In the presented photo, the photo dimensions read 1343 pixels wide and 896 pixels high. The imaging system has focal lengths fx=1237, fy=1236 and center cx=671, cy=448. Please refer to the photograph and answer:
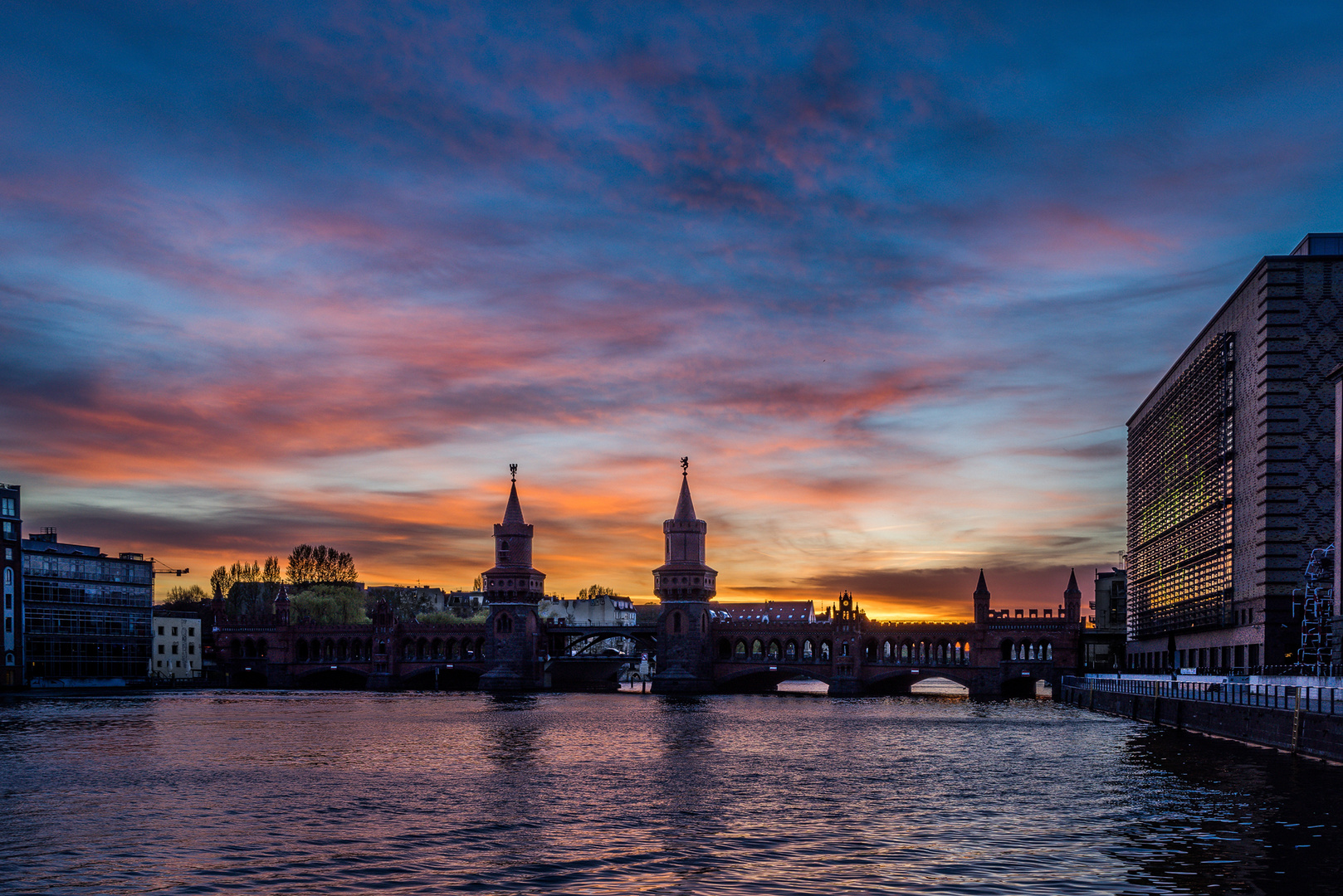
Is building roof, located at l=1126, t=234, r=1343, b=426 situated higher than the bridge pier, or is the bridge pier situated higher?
building roof, located at l=1126, t=234, r=1343, b=426

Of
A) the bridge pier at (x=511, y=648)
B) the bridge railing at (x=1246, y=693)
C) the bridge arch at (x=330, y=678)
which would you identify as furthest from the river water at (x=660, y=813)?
the bridge arch at (x=330, y=678)

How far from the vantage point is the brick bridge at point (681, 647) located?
16062 centimetres

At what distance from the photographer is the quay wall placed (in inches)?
2078

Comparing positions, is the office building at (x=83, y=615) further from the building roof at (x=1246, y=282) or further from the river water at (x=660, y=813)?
the building roof at (x=1246, y=282)

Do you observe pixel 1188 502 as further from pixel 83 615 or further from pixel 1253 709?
pixel 83 615

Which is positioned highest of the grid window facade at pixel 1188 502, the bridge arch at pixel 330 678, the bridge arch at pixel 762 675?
A: the grid window facade at pixel 1188 502

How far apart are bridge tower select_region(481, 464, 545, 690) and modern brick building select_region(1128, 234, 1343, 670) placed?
9114 cm

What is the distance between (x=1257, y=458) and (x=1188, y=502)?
27.3 metres

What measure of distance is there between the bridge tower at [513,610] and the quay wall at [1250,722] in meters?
98.8

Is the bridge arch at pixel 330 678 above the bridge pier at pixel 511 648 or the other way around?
the other way around

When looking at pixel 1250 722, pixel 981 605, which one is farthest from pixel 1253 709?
pixel 981 605

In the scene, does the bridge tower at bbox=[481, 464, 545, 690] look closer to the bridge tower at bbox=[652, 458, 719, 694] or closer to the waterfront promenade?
the bridge tower at bbox=[652, 458, 719, 694]

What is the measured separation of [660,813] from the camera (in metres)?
43.8

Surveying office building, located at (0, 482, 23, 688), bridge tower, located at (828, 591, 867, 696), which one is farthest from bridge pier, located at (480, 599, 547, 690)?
office building, located at (0, 482, 23, 688)
